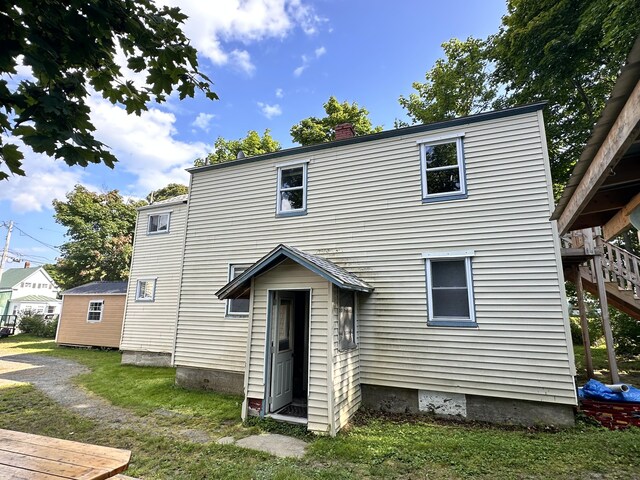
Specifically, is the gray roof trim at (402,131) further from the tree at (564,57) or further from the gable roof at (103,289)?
the gable roof at (103,289)

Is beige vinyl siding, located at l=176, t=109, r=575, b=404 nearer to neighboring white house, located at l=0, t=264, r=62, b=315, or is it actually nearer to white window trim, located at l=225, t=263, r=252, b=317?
white window trim, located at l=225, t=263, r=252, b=317

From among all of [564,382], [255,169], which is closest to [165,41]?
[255,169]

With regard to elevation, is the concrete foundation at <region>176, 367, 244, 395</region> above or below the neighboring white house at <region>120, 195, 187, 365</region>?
below

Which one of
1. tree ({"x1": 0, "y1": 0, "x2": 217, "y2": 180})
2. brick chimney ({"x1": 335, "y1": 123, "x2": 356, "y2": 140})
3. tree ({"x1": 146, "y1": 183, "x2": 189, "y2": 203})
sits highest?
tree ({"x1": 146, "y1": 183, "x2": 189, "y2": 203})

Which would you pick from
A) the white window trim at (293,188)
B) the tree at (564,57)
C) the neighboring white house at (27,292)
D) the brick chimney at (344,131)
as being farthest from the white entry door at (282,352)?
the neighboring white house at (27,292)

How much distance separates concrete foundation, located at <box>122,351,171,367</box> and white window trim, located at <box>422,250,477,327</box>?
1121 centimetres

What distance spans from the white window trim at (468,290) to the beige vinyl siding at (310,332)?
261 cm

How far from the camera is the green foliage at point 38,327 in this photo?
82.1 feet

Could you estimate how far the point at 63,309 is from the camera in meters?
19.6

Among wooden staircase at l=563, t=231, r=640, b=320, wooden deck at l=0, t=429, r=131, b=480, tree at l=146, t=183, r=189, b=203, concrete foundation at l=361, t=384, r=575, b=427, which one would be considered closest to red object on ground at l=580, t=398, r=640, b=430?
concrete foundation at l=361, t=384, r=575, b=427

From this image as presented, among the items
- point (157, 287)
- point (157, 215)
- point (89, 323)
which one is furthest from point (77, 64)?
point (89, 323)

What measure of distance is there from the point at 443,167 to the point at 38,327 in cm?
3242

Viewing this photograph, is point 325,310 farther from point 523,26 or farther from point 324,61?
point 523,26

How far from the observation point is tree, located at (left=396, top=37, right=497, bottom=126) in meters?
16.9
